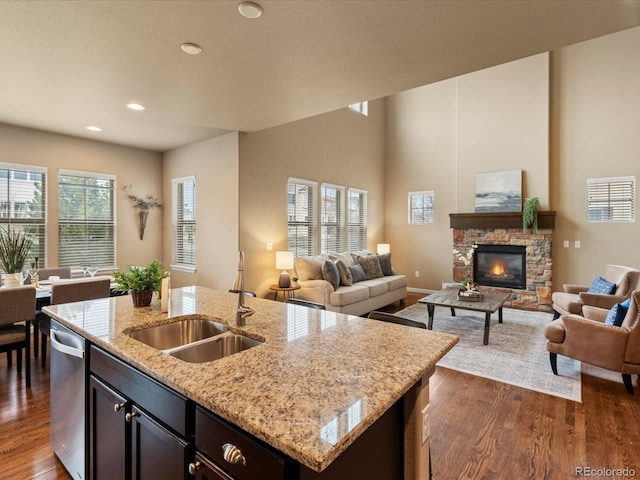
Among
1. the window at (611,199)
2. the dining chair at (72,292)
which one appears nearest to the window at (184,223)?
the dining chair at (72,292)

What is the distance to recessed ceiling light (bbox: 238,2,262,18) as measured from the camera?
1.93 metres

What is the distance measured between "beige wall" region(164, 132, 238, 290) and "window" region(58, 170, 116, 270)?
1.14 m

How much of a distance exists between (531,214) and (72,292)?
6.88 metres

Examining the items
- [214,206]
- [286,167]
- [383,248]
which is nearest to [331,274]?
[286,167]

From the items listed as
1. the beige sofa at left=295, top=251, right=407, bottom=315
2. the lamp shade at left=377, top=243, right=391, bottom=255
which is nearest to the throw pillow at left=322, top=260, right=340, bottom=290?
the beige sofa at left=295, top=251, right=407, bottom=315

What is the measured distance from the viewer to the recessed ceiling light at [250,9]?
1.93m

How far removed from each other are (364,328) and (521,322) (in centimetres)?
450

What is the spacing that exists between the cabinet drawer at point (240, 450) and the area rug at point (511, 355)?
3038mm

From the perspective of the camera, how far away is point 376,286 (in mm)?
5574

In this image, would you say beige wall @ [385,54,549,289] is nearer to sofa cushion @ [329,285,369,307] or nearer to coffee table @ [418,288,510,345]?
coffee table @ [418,288,510,345]

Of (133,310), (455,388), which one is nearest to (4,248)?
(133,310)

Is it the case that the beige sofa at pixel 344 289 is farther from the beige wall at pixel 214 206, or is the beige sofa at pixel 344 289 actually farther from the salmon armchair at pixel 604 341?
the salmon armchair at pixel 604 341

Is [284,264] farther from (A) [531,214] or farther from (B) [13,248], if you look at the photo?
(A) [531,214]

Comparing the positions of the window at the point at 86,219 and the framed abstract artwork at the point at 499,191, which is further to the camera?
the framed abstract artwork at the point at 499,191
